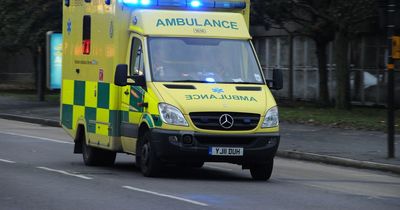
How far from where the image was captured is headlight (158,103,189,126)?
1202 centimetres

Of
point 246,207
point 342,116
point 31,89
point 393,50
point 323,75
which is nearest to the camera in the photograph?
point 246,207

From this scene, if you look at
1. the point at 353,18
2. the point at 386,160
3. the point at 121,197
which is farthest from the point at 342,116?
the point at 121,197

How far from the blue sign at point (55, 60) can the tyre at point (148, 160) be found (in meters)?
18.4

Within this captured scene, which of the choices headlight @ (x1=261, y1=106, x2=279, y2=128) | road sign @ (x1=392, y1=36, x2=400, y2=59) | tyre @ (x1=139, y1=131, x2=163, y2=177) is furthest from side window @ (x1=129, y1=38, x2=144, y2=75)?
road sign @ (x1=392, y1=36, x2=400, y2=59)

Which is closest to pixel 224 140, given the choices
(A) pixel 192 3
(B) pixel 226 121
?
(B) pixel 226 121

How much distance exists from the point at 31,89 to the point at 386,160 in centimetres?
3255

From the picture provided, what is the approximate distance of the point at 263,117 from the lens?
40.3ft

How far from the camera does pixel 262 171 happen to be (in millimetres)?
12953

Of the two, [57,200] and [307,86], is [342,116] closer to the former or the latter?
[307,86]

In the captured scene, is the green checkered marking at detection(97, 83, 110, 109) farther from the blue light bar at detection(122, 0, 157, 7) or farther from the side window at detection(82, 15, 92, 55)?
the blue light bar at detection(122, 0, 157, 7)

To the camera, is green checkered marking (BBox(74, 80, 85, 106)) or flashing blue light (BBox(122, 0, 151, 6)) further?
green checkered marking (BBox(74, 80, 85, 106))

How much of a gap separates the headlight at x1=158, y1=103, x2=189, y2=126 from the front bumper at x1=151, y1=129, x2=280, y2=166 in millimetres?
138

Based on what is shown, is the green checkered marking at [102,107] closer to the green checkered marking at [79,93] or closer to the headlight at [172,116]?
the green checkered marking at [79,93]

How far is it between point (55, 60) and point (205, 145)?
21.6 metres
